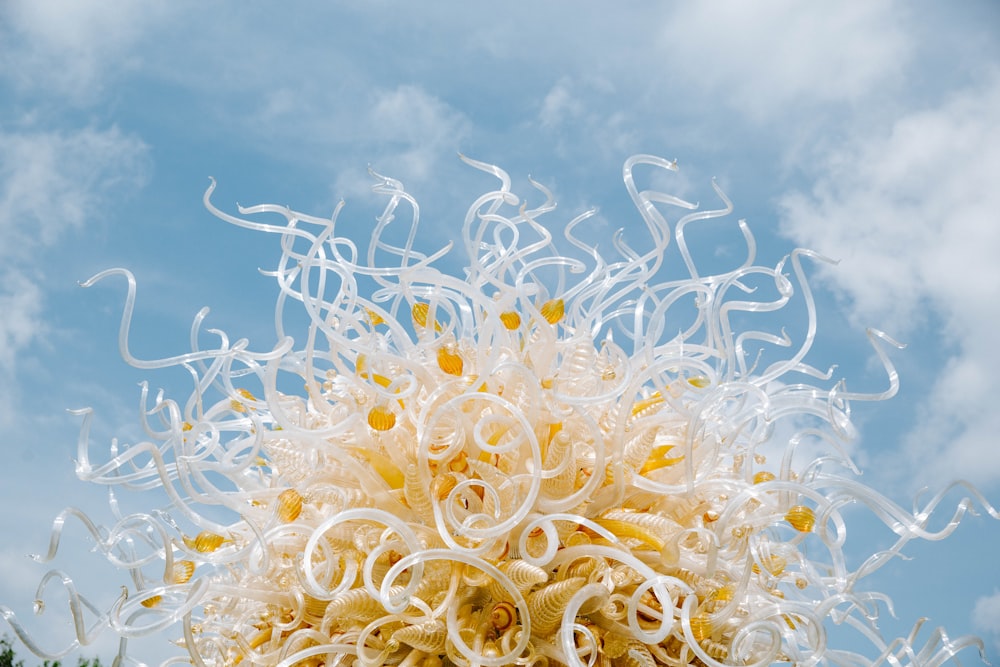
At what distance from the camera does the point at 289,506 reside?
199 centimetres

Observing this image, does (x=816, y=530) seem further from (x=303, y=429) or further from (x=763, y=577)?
(x=303, y=429)

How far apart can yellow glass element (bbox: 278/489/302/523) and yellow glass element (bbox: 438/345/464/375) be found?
1.28 feet

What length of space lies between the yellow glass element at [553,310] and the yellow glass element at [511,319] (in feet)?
0.20

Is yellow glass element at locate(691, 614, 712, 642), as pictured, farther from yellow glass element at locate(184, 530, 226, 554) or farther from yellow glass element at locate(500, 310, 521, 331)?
yellow glass element at locate(184, 530, 226, 554)

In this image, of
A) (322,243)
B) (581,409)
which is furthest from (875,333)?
(322,243)

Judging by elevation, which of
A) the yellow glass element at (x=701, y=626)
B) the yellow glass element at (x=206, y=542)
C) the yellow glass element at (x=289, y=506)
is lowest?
the yellow glass element at (x=206, y=542)

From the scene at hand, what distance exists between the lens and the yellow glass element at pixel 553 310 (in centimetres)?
208

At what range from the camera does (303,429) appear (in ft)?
6.64

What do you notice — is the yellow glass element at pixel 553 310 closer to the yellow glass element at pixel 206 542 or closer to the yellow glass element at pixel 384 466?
the yellow glass element at pixel 384 466

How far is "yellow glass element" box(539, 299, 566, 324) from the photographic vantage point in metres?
2.08

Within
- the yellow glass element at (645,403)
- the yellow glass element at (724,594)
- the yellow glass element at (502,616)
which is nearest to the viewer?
the yellow glass element at (502,616)

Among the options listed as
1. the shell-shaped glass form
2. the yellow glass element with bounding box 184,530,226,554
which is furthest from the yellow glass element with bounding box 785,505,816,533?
the yellow glass element with bounding box 184,530,226,554

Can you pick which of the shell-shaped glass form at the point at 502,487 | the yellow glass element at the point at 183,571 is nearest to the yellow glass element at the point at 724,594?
the shell-shaped glass form at the point at 502,487

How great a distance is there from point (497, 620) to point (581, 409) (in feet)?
1.39
